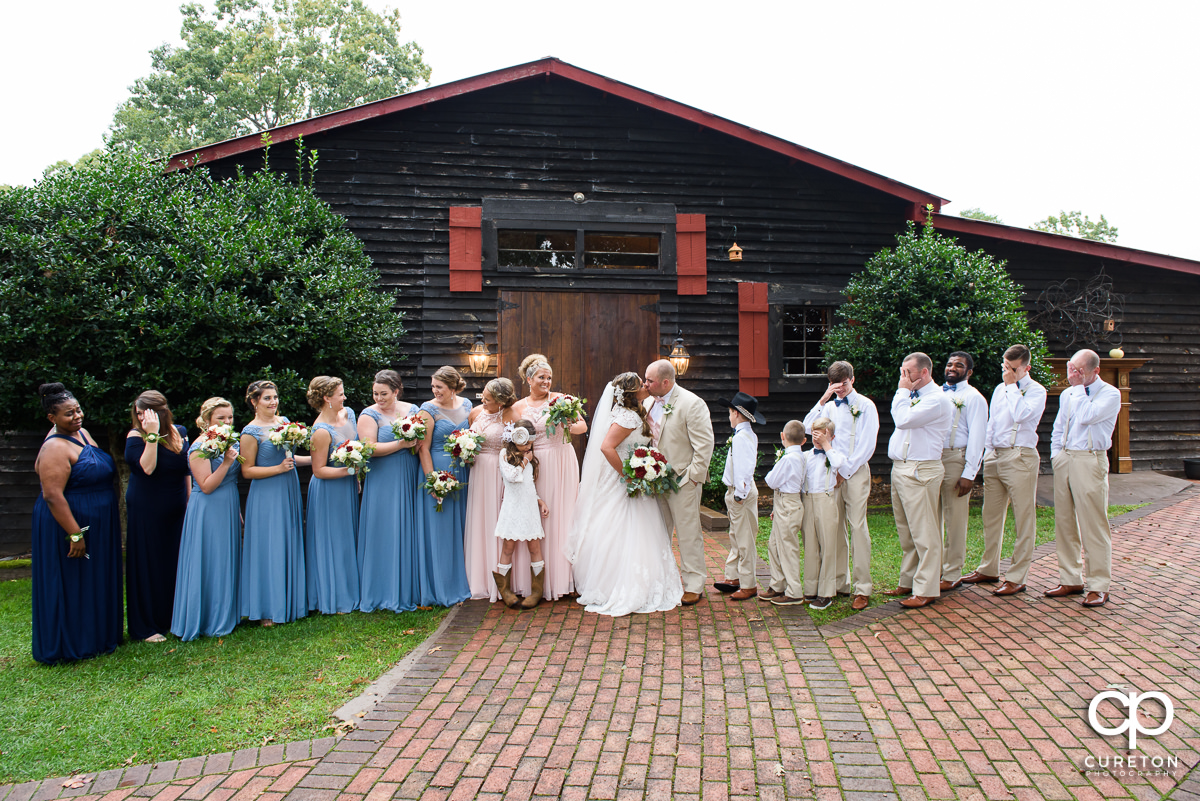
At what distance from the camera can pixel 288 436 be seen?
526 centimetres

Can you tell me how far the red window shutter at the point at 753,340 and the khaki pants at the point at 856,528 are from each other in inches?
182

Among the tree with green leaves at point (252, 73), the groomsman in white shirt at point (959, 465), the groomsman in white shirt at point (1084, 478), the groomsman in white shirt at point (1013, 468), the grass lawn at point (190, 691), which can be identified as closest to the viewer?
the grass lawn at point (190, 691)

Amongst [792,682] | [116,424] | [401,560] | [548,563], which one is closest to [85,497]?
[401,560]

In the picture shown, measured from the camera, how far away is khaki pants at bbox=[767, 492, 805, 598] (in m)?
5.38

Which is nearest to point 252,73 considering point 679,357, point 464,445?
point 679,357

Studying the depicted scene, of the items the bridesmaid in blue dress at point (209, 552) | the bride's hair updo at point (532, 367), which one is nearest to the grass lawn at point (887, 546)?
the bride's hair updo at point (532, 367)

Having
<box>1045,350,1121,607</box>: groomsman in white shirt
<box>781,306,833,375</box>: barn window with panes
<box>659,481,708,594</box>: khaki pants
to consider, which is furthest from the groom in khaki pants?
<box>781,306,833,375</box>: barn window with panes

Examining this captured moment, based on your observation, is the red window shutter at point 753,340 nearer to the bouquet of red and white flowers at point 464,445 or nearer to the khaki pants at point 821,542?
the khaki pants at point 821,542

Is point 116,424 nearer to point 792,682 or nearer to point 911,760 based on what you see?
point 792,682

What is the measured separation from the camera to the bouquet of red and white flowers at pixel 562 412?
545cm

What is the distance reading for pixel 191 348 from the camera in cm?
691

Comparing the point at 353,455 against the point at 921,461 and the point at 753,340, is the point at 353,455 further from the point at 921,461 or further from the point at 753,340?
the point at 753,340

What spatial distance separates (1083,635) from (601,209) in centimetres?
782

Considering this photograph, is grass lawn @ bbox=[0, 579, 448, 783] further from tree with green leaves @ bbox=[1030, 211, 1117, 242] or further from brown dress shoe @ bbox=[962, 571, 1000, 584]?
tree with green leaves @ bbox=[1030, 211, 1117, 242]
